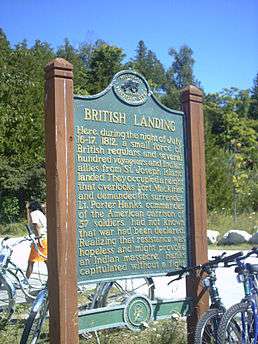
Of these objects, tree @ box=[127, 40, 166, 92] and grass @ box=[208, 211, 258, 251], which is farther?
tree @ box=[127, 40, 166, 92]

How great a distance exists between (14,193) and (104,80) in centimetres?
1584

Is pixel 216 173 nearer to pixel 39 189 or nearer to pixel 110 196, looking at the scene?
pixel 39 189

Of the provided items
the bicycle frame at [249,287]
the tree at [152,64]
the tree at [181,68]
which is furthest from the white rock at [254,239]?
the tree at [181,68]

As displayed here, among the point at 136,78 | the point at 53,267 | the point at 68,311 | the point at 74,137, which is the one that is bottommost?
the point at 68,311

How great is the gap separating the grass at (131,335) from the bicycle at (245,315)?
892 millimetres

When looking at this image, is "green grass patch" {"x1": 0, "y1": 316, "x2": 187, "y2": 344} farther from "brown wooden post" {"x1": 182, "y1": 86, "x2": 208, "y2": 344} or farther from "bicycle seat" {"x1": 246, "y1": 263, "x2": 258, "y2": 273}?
"bicycle seat" {"x1": 246, "y1": 263, "x2": 258, "y2": 273}

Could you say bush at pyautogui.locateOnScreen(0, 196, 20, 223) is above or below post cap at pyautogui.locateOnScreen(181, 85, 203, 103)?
below

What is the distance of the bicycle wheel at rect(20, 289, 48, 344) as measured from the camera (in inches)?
201

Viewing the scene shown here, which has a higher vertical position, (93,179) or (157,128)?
(157,128)

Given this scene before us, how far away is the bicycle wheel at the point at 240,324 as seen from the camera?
4.66m

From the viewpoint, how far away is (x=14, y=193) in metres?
28.0

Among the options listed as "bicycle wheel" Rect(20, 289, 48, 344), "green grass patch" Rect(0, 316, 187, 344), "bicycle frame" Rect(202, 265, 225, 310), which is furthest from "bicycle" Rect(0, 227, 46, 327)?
"bicycle frame" Rect(202, 265, 225, 310)

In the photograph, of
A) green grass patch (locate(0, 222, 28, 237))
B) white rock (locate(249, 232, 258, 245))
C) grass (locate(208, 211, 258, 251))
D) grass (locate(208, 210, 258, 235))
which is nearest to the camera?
white rock (locate(249, 232, 258, 245))

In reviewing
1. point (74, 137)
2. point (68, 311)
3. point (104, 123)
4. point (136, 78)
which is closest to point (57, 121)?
point (74, 137)
